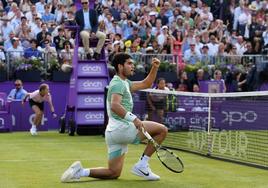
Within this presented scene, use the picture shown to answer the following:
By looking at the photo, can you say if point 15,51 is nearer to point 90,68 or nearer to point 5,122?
point 5,122

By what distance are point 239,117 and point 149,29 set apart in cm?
977

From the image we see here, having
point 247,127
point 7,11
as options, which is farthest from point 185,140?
point 7,11

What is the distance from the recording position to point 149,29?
1021 inches

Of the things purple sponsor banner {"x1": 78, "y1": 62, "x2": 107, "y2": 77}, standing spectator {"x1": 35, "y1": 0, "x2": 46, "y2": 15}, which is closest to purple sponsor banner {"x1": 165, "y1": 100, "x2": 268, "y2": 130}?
purple sponsor banner {"x1": 78, "y1": 62, "x2": 107, "y2": 77}

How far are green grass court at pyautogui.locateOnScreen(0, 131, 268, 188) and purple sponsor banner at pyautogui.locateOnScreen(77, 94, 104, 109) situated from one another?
92.9 inches

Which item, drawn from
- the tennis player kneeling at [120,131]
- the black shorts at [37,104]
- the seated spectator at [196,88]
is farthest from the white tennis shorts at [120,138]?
the seated spectator at [196,88]

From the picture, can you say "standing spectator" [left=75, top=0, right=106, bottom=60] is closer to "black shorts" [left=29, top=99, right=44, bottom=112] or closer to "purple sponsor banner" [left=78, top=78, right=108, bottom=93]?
"purple sponsor banner" [left=78, top=78, right=108, bottom=93]

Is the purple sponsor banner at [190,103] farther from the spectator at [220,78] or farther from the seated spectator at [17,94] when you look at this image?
the seated spectator at [17,94]

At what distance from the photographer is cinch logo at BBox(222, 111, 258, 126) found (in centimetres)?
1644

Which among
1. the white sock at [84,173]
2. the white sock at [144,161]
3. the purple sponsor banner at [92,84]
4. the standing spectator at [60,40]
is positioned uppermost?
the standing spectator at [60,40]

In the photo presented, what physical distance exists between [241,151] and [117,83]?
4434 millimetres

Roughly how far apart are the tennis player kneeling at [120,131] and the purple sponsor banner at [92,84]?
9741 mm

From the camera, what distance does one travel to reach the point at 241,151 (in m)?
13.8

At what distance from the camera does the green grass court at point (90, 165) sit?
34.0 feet
